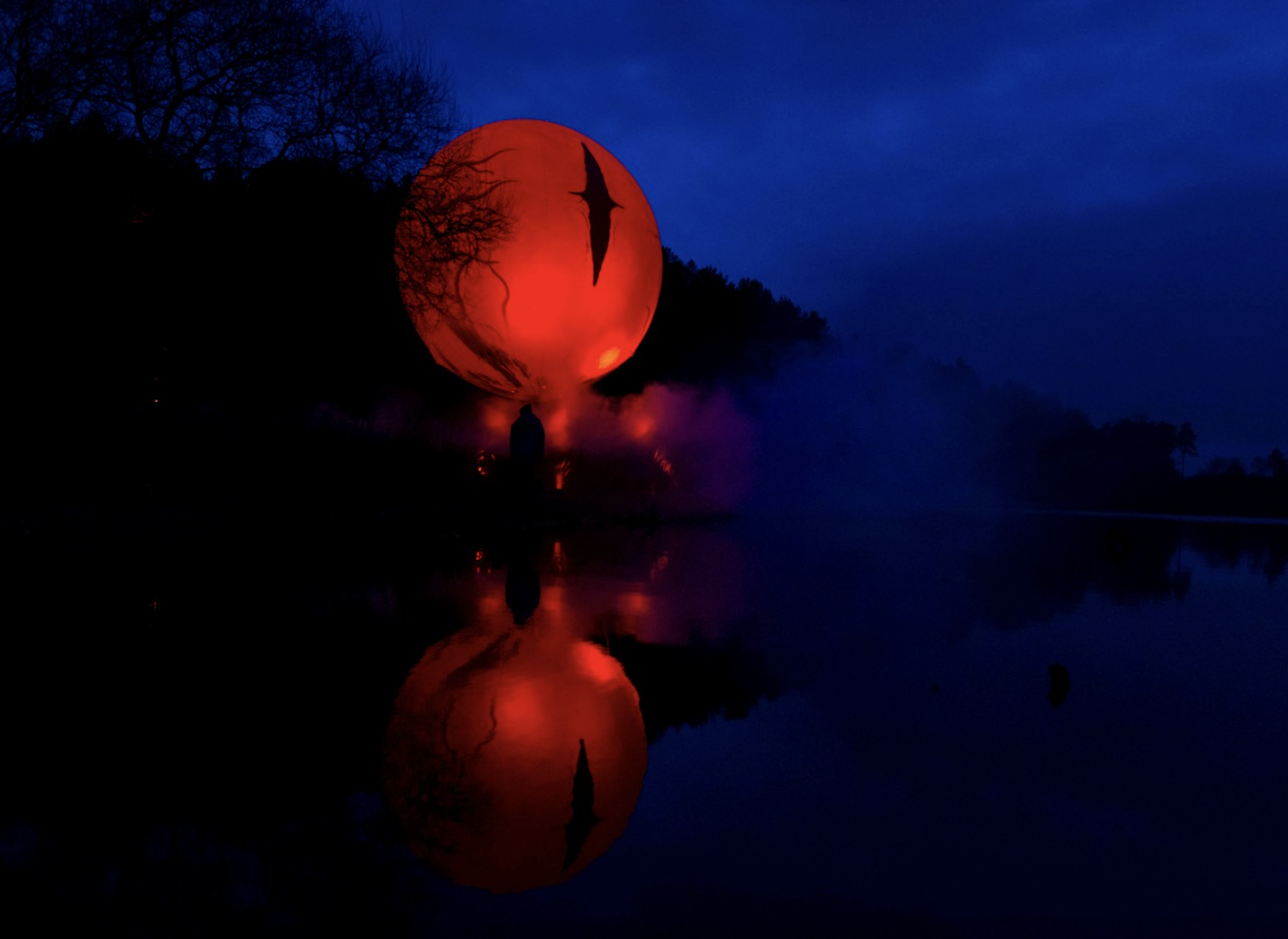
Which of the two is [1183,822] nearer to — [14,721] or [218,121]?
[14,721]

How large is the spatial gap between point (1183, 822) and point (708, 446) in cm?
1797

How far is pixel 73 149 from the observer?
1117 cm

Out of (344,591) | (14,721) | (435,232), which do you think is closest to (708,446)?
(435,232)

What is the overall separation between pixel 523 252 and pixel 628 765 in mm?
9917

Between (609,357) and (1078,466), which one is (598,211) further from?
(1078,466)

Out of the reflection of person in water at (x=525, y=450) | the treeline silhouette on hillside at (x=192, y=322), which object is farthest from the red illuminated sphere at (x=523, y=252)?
the treeline silhouette on hillside at (x=192, y=322)

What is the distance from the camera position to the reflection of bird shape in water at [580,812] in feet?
8.64

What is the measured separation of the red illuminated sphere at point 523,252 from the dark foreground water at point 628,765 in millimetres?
6310

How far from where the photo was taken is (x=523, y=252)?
12273mm

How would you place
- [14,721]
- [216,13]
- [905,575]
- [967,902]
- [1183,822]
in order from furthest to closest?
1. [216,13]
2. [905,575]
3. [14,721]
4. [1183,822]
5. [967,902]

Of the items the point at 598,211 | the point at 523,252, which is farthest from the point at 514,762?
Result: the point at 598,211

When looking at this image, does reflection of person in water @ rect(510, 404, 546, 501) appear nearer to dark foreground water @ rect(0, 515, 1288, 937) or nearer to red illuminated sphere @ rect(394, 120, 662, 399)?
red illuminated sphere @ rect(394, 120, 662, 399)

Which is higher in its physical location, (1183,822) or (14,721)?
(1183,822)

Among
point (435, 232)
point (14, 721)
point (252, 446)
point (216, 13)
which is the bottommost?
point (14, 721)
